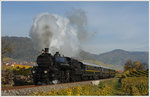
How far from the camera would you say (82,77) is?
32.7 m

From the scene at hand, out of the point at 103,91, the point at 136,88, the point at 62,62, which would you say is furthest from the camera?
the point at 136,88

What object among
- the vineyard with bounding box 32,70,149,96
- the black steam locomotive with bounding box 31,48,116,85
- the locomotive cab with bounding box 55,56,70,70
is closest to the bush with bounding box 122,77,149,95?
the vineyard with bounding box 32,70,149,96

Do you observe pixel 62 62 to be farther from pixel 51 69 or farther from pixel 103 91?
pixel 103 91

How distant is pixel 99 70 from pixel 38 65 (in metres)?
21.6

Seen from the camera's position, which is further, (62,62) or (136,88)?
(136,88)

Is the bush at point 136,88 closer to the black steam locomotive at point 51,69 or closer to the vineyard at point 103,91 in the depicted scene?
the vineyard at point 103,91

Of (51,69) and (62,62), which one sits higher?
(62,62)

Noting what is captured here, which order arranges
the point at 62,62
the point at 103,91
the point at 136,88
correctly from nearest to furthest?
the point at 103,91, the point at 62,62, the point at 136,88

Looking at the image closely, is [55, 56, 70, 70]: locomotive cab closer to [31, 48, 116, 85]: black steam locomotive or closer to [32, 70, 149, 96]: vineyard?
[31, 48, 116, 85]: black steam locomotive

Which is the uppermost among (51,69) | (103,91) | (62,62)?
(62,62)

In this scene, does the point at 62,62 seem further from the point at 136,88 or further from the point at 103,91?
the point at 136,88

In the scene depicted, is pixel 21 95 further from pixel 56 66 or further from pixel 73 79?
pixel 73 79

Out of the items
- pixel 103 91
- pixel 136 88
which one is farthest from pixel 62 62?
pixel 136 88

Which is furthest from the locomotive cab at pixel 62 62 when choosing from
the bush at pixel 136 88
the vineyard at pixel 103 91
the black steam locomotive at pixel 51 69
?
the bush at pixel 136 88
